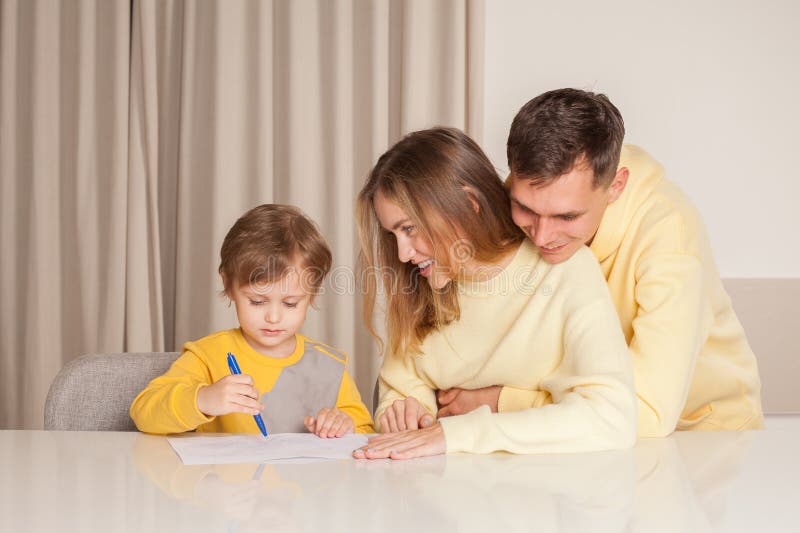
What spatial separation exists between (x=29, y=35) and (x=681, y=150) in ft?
7.54

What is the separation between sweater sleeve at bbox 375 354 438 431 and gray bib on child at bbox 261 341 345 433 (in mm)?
122

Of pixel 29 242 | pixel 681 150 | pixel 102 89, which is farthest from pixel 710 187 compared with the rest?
pixel 29 242

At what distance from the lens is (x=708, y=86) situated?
2918mm

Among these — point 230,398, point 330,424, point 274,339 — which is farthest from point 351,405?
point 230,398

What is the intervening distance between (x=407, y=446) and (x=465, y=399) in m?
0.39

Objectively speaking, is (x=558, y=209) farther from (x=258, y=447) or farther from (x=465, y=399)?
(x=258, y=447)

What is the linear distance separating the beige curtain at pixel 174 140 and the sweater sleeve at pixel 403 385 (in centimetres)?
127

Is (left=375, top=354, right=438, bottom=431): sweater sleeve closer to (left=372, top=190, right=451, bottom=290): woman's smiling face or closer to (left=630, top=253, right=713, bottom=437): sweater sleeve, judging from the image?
(left=372, top=190, right=451, bottom=290): woman's smiling face

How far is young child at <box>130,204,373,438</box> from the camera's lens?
1.58m

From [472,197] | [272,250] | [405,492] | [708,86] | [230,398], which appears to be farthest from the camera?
[708,86]

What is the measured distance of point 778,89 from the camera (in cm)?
Result: 290

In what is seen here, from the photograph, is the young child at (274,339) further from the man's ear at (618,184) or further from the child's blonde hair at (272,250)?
the man's ear at (618,184)

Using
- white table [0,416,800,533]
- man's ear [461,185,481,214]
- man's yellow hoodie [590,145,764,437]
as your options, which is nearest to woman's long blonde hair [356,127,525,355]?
man's ear [461,185,481,214]

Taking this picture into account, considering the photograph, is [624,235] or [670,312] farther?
[624,235]
